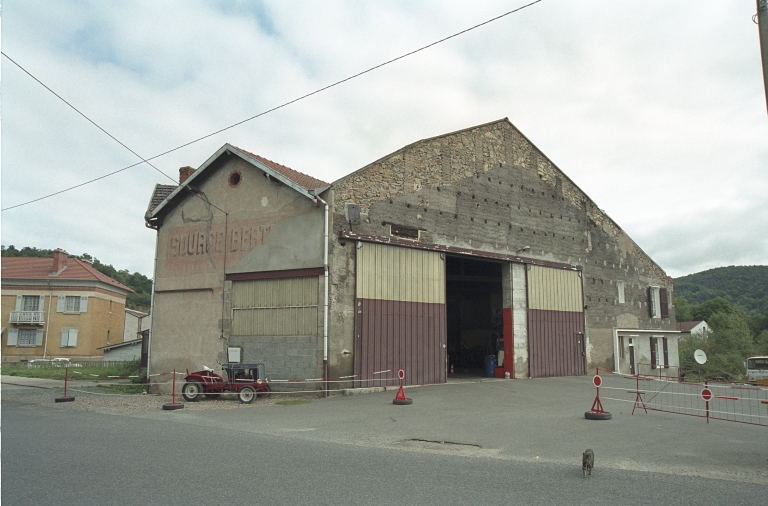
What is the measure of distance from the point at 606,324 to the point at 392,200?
14.2 metres

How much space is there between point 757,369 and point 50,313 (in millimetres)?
48710

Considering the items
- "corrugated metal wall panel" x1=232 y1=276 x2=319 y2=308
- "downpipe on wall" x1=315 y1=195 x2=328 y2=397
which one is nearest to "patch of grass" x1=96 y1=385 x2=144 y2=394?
"corrugated metal wall panel" x1=232 y1=276 x2=319 y2=308

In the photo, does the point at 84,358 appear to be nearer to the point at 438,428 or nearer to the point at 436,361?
Result: the point at 436,361

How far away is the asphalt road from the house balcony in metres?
36.1

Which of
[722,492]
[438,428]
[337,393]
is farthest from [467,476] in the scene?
[337,393]

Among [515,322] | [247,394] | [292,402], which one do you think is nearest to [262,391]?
[247,394]

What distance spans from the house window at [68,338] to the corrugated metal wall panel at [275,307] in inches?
1297

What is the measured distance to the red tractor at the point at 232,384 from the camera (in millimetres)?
16297

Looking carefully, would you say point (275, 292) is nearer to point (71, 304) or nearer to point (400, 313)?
point (400, 313)

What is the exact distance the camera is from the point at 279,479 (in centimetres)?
650

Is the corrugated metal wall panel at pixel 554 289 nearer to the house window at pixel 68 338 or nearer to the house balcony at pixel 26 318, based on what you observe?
the house window at pixel 68 338

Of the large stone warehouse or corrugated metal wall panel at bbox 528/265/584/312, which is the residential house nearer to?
the large stone warehouse

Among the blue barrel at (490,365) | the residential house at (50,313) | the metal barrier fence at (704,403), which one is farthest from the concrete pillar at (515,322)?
the residential house at (50,313)

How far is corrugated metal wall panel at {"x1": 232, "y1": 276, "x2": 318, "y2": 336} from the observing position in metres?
17.5
